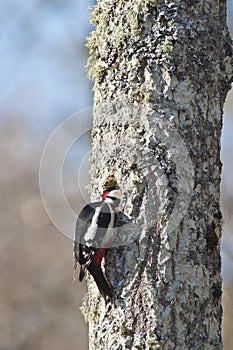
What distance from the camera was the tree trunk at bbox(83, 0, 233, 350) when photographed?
2609mm

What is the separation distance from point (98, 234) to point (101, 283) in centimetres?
16

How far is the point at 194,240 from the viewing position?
2.66m

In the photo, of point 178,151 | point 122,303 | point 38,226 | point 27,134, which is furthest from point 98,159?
point 27,134

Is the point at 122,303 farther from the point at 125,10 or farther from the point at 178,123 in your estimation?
the point at 125,10

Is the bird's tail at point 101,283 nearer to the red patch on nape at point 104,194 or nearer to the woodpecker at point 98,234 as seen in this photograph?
the woodpecker at point 98,234

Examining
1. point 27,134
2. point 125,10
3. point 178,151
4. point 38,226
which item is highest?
point 27,134

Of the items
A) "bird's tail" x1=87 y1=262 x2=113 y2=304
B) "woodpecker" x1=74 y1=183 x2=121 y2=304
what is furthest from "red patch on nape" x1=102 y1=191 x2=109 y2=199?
"bird's tail" x1=87 y1=262 x2=113 y2=304

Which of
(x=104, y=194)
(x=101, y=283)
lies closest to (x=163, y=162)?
(x=104, y=194)

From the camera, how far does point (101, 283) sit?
267cm

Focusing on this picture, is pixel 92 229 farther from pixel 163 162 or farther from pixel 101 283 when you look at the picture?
pixel 163 162

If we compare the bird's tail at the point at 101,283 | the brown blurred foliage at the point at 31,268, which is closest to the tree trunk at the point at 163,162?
the bird's tail at the point at 101,283

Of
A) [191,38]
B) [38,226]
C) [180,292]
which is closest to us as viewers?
[180,292]

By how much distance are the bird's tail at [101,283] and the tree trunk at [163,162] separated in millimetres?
21

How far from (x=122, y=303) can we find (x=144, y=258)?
148 millimetres
